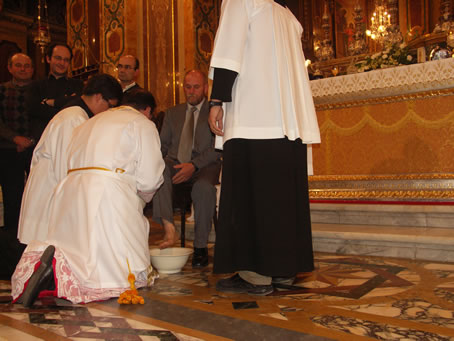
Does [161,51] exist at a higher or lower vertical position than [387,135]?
higher

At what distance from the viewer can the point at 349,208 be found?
4.34 metres

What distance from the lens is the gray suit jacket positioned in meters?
3.88

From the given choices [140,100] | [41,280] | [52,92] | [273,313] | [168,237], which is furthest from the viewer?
[52,92]

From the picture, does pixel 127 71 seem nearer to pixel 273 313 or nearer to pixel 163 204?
pixel 163 204

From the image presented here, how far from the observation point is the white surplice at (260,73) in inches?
102

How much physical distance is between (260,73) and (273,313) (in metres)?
1.32

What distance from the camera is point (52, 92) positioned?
445 centimetres

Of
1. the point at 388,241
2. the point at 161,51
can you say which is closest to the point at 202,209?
the point at 388,241

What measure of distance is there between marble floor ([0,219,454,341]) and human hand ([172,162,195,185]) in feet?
3.28

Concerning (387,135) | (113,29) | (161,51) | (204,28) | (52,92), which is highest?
(113,29)


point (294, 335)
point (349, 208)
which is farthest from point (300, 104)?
point (349, 208)

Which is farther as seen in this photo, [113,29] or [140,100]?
[113,29]

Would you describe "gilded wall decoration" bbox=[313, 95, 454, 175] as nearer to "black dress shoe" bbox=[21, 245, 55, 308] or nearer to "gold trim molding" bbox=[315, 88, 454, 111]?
"gold trim molding" bbox=[315, 88, 454, 111]

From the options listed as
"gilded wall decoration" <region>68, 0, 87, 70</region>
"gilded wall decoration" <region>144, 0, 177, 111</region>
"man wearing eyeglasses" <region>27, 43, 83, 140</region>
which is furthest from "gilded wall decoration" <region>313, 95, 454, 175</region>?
"gilded wall decoration" <region>68, 0, 87, 70</region>
